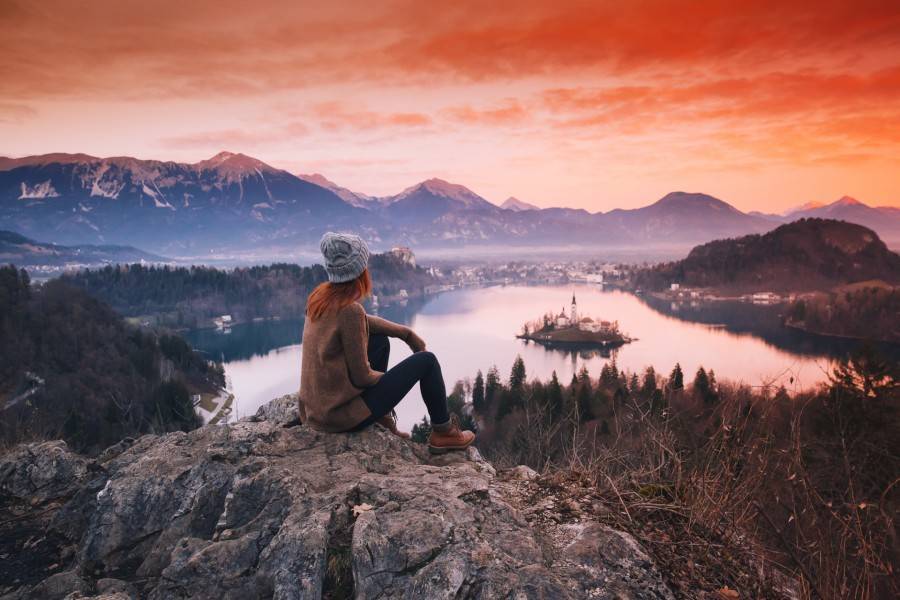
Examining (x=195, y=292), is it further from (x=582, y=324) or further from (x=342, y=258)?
(x=342, y=258)

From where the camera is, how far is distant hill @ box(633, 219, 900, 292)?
120 meters

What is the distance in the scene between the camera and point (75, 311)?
165 ft

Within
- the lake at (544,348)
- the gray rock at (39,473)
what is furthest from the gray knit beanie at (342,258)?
the lake at (544,348)

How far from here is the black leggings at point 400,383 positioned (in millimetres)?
3273

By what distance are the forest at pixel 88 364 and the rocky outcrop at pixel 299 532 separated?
28732 millimetres

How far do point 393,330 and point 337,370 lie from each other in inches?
22.8

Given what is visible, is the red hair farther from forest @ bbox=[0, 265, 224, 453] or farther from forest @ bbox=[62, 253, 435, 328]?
forest @ bbox=[62, 253, 435, 328]

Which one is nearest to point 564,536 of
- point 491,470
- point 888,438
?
point 491,470

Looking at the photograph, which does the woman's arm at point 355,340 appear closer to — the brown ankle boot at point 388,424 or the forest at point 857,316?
the brown ankle boot at point 388,424

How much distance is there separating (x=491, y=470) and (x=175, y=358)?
5353 centimetres

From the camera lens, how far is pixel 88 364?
44688mm

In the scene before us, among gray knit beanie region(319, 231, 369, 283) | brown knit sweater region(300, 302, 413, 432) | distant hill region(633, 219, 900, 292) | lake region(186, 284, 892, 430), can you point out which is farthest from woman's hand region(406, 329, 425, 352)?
distant hill region(633, 219, 900, 292)

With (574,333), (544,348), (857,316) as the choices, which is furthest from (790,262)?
(544,348)

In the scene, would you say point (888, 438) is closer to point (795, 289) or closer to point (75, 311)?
point (75, 311)
